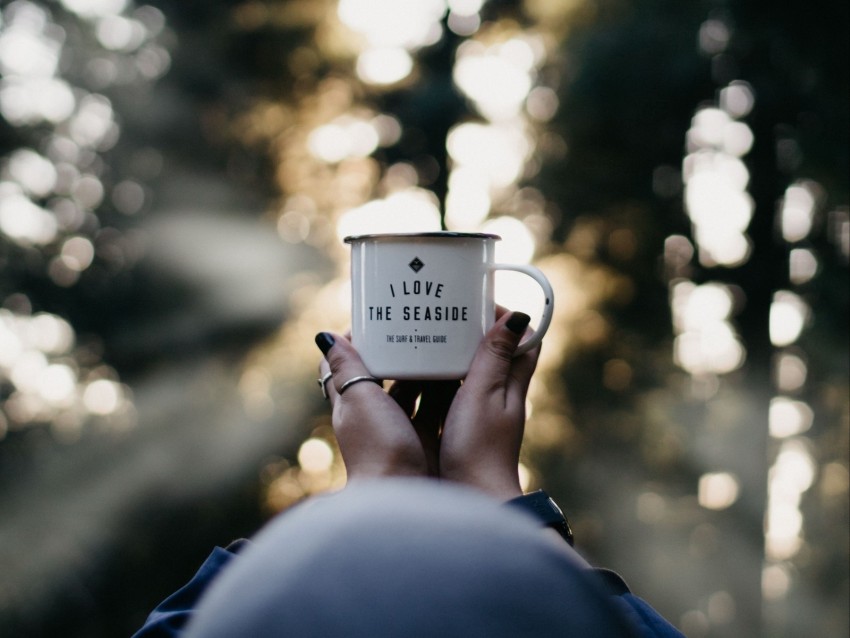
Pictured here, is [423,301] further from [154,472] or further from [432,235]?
[154,472]

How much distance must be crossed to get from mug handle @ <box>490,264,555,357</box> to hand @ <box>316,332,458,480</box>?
0.81 ft

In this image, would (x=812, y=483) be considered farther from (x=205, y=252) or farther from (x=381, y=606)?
(x=381, y=606)

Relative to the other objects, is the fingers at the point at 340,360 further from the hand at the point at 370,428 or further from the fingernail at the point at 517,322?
the fingernail at the point at 517,322

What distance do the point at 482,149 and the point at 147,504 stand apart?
5620mm

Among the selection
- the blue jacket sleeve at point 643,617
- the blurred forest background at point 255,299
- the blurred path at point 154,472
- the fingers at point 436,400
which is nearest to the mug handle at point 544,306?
the fingers at point 436,400

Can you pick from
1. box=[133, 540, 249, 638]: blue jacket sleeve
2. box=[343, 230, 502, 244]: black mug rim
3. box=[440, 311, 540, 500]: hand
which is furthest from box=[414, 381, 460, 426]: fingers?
box=[133, 540, 249, 638]: blue jacket sleeve

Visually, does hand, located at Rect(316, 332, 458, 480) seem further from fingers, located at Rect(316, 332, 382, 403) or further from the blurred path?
the blurred path

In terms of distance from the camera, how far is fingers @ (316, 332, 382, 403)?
5.34 feet

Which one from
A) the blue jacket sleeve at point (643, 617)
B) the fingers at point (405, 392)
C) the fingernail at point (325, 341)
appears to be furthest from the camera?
the fingers at point (405, 392)

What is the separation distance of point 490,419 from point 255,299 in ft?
27.7

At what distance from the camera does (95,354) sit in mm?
9383

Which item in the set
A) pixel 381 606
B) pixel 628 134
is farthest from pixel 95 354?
pixel 381 606

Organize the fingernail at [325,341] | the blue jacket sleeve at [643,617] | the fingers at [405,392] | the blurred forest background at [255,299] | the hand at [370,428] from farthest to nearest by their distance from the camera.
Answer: the blurred forest background at [255,299], the fingers at [405,392], the fingernail at [325,341], the hand at [370,428], the blue jacket sleeve at [643,617]

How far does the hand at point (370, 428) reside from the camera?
154cm
